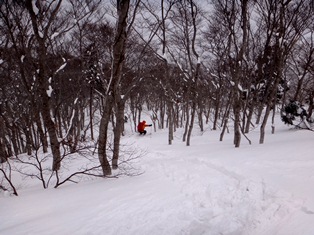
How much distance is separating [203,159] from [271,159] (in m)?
2.34

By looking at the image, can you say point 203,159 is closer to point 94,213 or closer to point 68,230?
point 94,213

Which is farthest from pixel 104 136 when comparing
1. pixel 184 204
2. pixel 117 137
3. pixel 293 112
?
pixel 293 112

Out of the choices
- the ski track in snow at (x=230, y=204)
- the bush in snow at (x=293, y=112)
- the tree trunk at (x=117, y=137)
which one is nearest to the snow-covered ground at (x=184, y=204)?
the ski track in snow at (x=230, y=204)

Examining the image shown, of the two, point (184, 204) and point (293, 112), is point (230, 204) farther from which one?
point (293, 112)

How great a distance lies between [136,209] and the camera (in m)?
4.57

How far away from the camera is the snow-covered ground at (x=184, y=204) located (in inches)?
155

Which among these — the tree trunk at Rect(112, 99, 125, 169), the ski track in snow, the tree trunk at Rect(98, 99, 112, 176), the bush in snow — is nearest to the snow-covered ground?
the ski track in snow

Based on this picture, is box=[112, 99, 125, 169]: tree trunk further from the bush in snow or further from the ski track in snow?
the bush in snow

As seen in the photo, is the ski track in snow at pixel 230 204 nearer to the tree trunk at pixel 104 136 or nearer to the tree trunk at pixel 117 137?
the tree trunk at pixel 104 136

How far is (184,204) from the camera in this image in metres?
4.70

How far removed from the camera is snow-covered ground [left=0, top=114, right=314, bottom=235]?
3.94m

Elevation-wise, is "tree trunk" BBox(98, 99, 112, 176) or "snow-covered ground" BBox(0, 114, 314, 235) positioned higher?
"tree trunk" BBox(98, 99, 112, 176)

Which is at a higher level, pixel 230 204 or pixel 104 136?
pixel 104 136

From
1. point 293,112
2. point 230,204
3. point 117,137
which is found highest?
point 293,112
